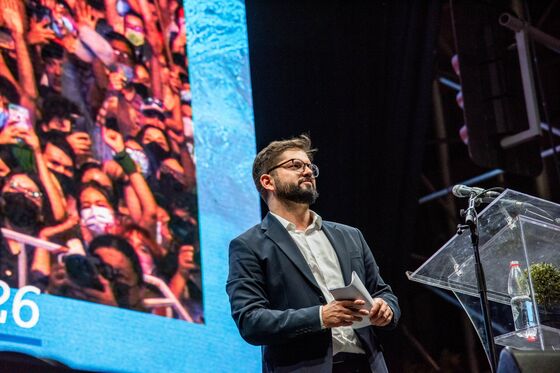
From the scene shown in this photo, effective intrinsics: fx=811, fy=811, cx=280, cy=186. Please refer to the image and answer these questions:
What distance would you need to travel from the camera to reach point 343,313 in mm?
2422

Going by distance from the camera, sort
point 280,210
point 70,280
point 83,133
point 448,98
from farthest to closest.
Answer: point 448,98 < point 83,133 < point 70,280 < point 280,210

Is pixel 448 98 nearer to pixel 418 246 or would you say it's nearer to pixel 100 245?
pixel 418 246

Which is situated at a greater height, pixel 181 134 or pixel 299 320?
pixel 181 134

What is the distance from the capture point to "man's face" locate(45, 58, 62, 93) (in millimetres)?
3607

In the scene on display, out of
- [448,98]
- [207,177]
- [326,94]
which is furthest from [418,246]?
[207,177]

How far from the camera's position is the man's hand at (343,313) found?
2.42m

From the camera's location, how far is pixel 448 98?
741cm

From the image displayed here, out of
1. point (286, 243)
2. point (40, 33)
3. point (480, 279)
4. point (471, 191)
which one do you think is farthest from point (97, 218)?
point (480, 279)

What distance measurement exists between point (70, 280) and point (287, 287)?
1.12 metres

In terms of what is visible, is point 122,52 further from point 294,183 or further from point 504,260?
point 504,260

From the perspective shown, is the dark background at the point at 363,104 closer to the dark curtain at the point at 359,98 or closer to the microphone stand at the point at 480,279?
the dark curtain at the point at 359,98

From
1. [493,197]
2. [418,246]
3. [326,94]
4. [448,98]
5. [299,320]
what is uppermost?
[448,98]

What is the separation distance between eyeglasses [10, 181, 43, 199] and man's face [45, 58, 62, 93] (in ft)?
1.68

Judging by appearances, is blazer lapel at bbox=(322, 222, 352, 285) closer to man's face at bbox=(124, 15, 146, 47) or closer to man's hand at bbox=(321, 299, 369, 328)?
A: man's hand at bbox=(321, 299, 369, 328)
